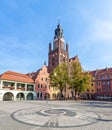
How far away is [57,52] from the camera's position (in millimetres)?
67438

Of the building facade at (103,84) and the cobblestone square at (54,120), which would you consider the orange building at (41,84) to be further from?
the cobblestone square at (54,120)

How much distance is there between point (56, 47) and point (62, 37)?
7.95 m

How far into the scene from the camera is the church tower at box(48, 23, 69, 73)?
6664 cm

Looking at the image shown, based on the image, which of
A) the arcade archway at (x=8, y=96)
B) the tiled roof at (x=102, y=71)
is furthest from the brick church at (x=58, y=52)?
the arcade archway at (x=8, y=96)

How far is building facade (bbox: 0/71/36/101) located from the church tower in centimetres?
Answer: 2069

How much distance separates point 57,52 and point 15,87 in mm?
30034

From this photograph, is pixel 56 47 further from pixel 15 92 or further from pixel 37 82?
pixel 15 92

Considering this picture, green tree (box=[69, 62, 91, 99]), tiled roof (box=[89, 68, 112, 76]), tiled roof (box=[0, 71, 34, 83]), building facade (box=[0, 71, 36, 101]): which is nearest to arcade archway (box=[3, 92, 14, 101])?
building facade (box=[0, 71, 36, 101])

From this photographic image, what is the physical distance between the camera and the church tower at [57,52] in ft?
219

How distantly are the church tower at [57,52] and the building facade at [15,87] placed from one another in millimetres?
20690

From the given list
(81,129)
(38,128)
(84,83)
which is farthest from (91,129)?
(84,83)

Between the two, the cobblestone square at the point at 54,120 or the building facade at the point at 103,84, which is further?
the building facade at the point at 103,84

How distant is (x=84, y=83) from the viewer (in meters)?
42.3

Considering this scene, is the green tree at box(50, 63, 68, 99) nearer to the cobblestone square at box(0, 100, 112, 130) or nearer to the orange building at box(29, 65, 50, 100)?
the orange building at box(29, 65, 50, 100)
